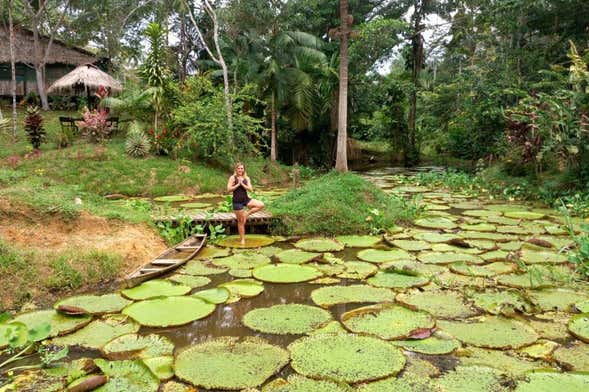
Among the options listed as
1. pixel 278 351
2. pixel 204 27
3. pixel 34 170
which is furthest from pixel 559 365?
pixel 204 27

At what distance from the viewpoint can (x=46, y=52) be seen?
1916 cm

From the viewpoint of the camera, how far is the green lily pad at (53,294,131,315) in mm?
4156

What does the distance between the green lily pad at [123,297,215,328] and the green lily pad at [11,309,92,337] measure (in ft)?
1.32

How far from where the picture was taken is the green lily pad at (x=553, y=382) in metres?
2.90

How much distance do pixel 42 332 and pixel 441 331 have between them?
3.08 metres

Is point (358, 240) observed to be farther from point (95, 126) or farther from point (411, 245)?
point (95, 126)

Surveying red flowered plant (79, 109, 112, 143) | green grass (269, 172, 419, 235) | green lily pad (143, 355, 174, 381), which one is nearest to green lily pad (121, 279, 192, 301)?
green lily pad (143, 355, 174, 381)

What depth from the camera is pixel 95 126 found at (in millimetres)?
13141

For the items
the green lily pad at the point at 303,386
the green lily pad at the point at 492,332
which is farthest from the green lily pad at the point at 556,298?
the green lily pad at the point at 303,386

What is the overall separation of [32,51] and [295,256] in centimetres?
2026

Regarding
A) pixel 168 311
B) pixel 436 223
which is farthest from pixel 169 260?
pixel 436 223

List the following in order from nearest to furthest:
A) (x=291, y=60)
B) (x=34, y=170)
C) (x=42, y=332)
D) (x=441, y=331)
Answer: (x=42, y=332), (x=441, y=331), (x=34, y=170), (x=291, y=60)

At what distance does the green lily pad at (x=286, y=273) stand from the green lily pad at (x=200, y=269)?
19.7 inches

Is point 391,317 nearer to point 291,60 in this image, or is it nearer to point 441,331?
point 441,331
